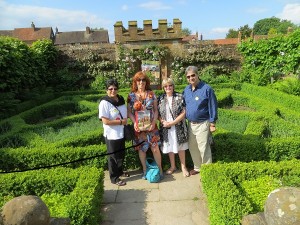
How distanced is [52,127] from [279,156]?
5.46 meters

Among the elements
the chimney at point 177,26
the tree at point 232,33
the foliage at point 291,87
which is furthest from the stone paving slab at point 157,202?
the tree at point 232,33

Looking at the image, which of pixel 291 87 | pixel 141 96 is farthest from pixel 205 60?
pixel 141 96

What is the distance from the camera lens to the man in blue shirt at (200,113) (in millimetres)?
4262

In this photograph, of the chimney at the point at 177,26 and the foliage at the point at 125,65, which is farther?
the chimney at the point at 177,26

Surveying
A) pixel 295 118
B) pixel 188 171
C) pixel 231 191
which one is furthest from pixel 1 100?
pixel 295 118

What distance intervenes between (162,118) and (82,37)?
140ft

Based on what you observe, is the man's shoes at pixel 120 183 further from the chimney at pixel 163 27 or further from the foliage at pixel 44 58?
the chimney at pixel 163 27

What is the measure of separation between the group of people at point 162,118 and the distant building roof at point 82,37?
40802mm

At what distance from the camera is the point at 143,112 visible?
4387 mm

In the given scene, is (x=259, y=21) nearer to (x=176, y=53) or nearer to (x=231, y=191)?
(x=176, y=53)

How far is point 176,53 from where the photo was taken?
14.8 meters

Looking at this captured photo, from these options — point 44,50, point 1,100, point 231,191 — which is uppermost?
point 44,50

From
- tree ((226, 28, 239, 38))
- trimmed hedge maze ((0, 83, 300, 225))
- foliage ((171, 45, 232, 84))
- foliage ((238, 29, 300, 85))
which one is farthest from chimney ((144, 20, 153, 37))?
tree ((226, 28, 239, 38))

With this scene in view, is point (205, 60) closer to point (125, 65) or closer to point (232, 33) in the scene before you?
point (125, 65)
